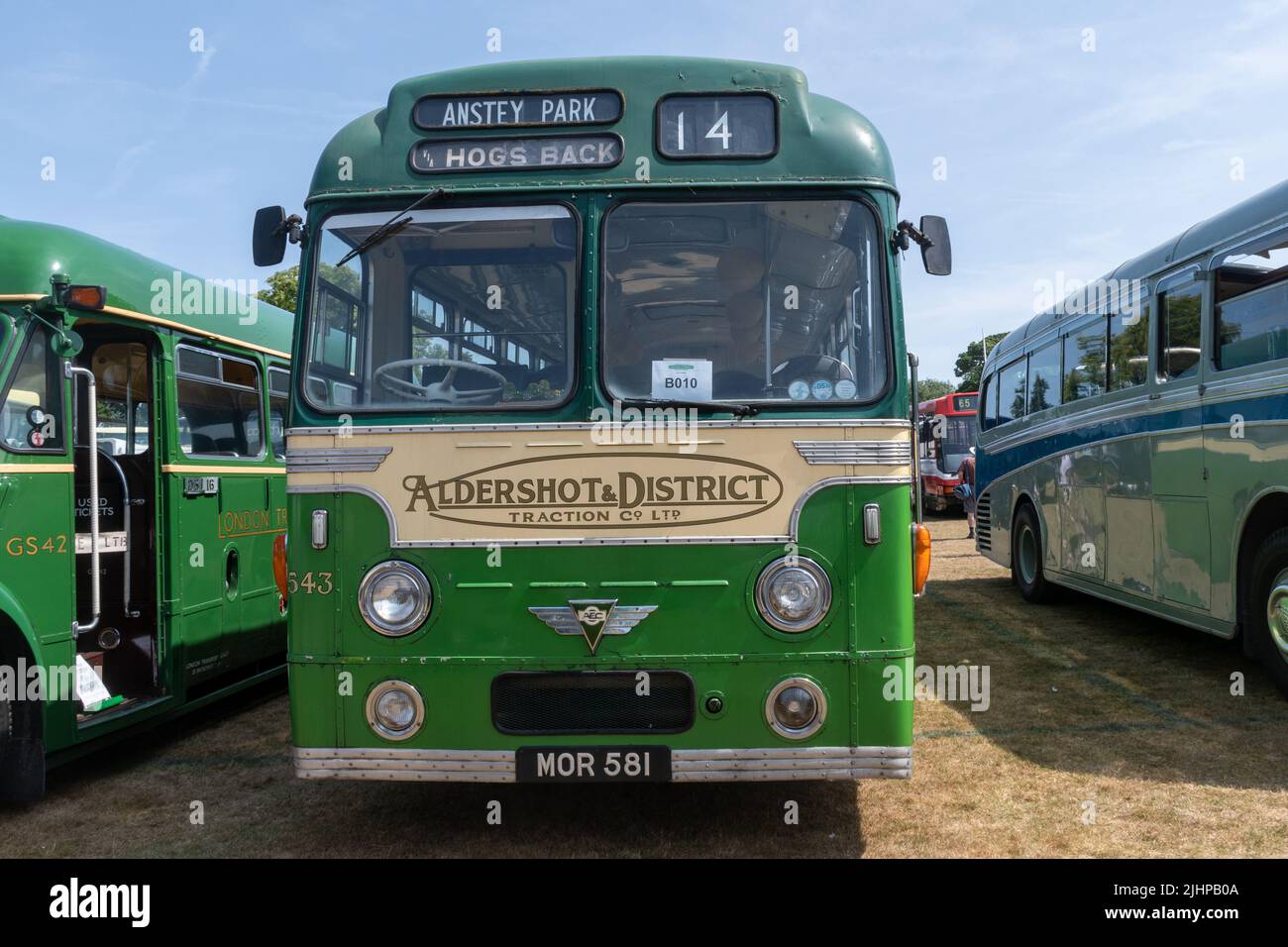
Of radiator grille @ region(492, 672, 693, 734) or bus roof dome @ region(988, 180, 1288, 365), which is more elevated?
bus roof dome @ region(988, 180, 1288, 365)

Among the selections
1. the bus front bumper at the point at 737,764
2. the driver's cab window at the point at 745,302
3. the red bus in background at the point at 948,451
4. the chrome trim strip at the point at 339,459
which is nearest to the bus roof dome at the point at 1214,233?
the driver's cab window at the point at 745,302

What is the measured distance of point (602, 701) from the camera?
4148 mm

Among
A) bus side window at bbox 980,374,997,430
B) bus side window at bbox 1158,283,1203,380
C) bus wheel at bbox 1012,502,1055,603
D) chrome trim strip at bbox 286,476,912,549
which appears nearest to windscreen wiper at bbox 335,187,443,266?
chrome trim strip at bbox 286,476,912,549

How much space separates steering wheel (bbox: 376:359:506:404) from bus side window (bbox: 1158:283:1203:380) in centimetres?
555

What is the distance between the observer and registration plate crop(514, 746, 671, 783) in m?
4.05

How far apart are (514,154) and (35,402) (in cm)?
287

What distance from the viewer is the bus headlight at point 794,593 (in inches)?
162

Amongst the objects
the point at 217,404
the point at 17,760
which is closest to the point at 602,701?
the point at 17,760

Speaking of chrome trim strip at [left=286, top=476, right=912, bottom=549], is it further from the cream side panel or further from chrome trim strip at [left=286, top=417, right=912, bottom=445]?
chrome trim strip at [left=286, top=417, right=912, bottom=445]

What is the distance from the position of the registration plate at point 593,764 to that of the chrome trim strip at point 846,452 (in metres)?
1.28

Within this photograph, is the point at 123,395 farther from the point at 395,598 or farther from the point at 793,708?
the point at 793,708
